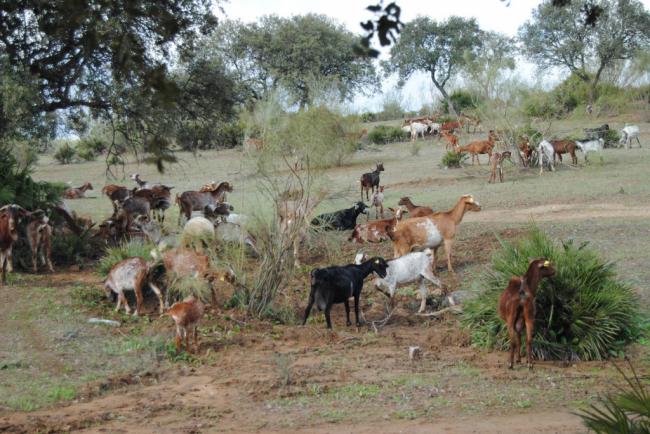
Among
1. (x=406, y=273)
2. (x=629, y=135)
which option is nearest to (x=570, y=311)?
(x=406, y=273)

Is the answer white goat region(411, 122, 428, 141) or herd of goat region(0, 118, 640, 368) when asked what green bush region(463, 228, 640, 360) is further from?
white goat region(411, 122, 428, 141)

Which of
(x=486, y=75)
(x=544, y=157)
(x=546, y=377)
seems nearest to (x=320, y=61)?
(x=486, y=75)

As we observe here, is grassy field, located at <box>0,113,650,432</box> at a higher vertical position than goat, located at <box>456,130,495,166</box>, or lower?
lower

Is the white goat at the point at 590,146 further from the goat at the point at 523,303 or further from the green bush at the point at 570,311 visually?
the goat at the point at 523,303

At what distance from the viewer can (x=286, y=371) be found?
31.8ft

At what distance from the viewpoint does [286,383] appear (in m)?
9.65

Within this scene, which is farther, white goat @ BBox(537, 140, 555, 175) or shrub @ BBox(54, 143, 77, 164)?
shrub @ BBox(54, 143, 77, 164)

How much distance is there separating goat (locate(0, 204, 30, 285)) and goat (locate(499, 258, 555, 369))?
8.97 meters

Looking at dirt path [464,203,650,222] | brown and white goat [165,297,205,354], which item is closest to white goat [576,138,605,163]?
dirt path [464,203,650,222]

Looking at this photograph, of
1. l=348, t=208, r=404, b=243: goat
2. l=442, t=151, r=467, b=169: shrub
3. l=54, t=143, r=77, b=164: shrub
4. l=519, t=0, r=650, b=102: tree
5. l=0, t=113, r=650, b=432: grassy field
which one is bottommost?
l=0, t=113, r=650, b=432: grassy field

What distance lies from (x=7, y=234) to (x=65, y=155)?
29.2 m

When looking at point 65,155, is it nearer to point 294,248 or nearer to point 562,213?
point 562,213

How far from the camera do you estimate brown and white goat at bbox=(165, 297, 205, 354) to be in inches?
434

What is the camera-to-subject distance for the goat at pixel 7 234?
1520 cm
